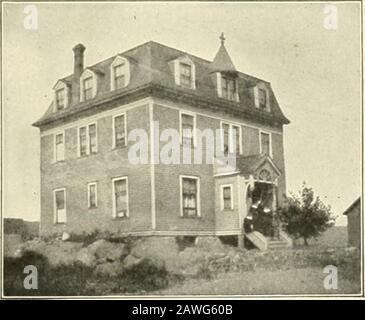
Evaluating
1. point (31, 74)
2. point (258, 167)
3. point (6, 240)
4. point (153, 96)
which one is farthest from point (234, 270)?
point (31, 74)

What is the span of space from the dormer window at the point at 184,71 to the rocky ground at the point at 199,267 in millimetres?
1310

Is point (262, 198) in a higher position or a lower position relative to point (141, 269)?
higher

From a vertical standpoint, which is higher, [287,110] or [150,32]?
[150,32]

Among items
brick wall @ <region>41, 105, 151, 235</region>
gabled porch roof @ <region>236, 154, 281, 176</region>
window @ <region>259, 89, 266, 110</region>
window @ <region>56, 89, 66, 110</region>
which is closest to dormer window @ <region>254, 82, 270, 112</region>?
window @ <region>259, 89, 266, 110</region>

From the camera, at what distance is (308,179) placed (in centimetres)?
521

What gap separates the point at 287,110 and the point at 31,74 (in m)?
2.18

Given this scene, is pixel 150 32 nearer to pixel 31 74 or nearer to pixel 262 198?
pixel 31 74

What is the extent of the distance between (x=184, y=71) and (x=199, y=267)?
1.64 m

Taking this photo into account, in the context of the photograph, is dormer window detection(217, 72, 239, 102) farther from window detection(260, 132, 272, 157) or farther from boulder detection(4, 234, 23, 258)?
boulder detection(4, 234, 23, 258)

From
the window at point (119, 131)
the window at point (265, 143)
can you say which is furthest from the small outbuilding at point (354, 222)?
the window at point (119, 131)
